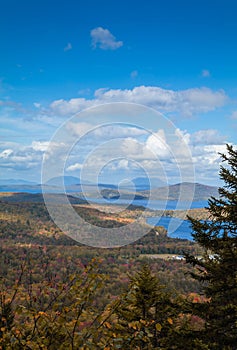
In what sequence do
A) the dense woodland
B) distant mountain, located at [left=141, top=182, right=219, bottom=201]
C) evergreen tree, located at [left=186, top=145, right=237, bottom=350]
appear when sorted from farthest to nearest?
distant mountain, located at [left=141, top=182, right=219, bottom=201]
evergreen tree, located at [left=186, top=145, right=237, bottom=350]
the dense woodland

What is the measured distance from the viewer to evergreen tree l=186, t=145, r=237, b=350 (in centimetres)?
723

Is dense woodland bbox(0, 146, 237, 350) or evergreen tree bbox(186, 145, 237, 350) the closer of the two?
dense woodland bbox(0, 146, 237, 350)

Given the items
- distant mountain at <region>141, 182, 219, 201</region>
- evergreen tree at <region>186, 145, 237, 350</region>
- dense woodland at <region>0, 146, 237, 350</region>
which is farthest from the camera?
distant mountain at <region>141, 182, 219, 201</region>

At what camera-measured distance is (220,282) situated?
24.8ft

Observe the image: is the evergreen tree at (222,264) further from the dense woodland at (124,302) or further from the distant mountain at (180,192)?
the distant mountain at (180,192)

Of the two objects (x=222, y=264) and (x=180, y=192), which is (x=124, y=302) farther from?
(x=180, y=192)

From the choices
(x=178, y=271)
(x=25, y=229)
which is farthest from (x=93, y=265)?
(x=25, y=229)

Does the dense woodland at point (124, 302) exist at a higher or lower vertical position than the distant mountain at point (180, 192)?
lower

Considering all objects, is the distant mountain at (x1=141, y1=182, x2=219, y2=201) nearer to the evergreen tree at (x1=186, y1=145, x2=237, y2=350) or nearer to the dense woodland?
the evergreen tree at (x1=186, y1=145, x2=237, y2=350)


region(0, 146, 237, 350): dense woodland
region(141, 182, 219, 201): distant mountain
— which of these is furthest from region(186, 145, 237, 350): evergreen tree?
region(141, 182, 219, 201): distant mountain

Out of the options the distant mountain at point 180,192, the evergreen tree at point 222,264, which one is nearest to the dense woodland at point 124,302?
the evergreen tree at point 222,264

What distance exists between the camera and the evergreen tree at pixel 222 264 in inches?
285

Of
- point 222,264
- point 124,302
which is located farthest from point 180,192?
point 124,302

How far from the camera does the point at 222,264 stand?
7.69 metres
